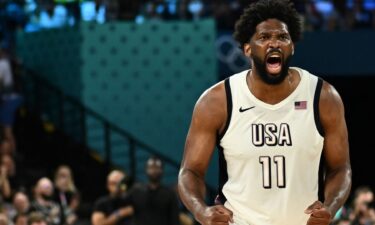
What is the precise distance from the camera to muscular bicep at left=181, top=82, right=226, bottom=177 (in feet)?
18.9

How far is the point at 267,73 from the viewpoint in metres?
5.64

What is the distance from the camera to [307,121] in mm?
5688

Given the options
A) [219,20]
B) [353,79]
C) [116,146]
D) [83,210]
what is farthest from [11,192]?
[353,79]

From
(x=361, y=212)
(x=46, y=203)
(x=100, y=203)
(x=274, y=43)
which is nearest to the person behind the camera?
(x=274, y=43)

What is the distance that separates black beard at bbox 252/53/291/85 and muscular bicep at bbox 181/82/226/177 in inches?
10.4

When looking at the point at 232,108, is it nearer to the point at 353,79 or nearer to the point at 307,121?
the point at 307,121

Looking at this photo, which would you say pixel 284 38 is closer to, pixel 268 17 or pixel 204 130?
pixel 268 17

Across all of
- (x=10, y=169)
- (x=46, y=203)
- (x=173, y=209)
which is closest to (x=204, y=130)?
(x=173, y=209)

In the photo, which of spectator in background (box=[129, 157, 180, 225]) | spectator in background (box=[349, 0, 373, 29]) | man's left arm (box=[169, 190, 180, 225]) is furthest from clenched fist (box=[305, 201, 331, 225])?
spectator in background (box=[349, 0, 373, 29])

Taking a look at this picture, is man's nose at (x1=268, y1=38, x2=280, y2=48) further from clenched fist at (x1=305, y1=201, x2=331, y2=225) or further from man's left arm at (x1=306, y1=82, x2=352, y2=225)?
clenched fist at (x1=305, y1=201, x2=331, y2=225)

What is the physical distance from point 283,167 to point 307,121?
11.5 inches

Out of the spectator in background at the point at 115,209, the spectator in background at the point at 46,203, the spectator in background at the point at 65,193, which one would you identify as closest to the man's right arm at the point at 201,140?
the spectator in background at the point at 115,209

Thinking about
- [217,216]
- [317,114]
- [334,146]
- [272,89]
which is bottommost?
[217,216]

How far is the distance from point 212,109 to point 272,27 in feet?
1.84
